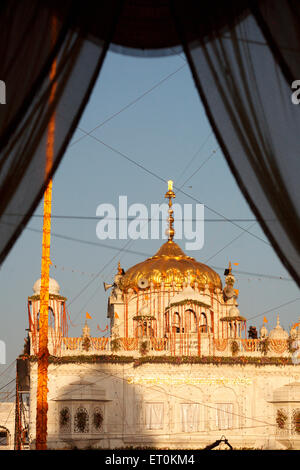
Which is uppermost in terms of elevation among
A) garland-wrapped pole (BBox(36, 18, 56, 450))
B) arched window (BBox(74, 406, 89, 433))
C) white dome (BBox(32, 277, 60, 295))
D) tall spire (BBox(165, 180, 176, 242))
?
tall spire (BBox(165, 180, 176, 242))

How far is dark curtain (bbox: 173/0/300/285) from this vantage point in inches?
228

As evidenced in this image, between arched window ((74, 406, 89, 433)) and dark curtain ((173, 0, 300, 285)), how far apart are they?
24932 mm

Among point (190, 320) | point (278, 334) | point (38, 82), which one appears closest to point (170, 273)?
point (190, 320)

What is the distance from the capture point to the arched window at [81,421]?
29.4 metres

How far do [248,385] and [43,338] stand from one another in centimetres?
1577

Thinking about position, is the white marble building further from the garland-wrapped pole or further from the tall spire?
the garland-wrapped pole

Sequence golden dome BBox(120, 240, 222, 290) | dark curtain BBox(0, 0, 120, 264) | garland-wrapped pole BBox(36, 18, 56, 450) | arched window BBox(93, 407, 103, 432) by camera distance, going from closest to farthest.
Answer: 1. dark curtain BBox(0, 0, 120, 264)
2. garland-wrapped pole BBox(36, 18, 56, 450)
3. arched window BBox(93, 407, 103, 432)
4. golden dome BBox(120, 240, 222, 290)

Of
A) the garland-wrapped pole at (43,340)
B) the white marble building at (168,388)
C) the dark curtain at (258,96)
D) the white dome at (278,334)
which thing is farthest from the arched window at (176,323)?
the dark curtain at (258,96)

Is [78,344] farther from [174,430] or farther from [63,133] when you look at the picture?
[63,133]

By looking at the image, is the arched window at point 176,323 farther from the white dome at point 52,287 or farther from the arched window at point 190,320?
the white dome at point 52,287

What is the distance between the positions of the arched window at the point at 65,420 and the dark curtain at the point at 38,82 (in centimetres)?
2472

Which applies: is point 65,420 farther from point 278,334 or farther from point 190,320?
point 278,334

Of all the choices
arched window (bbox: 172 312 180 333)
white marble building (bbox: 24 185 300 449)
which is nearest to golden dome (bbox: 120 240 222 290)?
arched window (bbox: 172 312 180 333)

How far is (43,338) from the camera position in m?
17.4
